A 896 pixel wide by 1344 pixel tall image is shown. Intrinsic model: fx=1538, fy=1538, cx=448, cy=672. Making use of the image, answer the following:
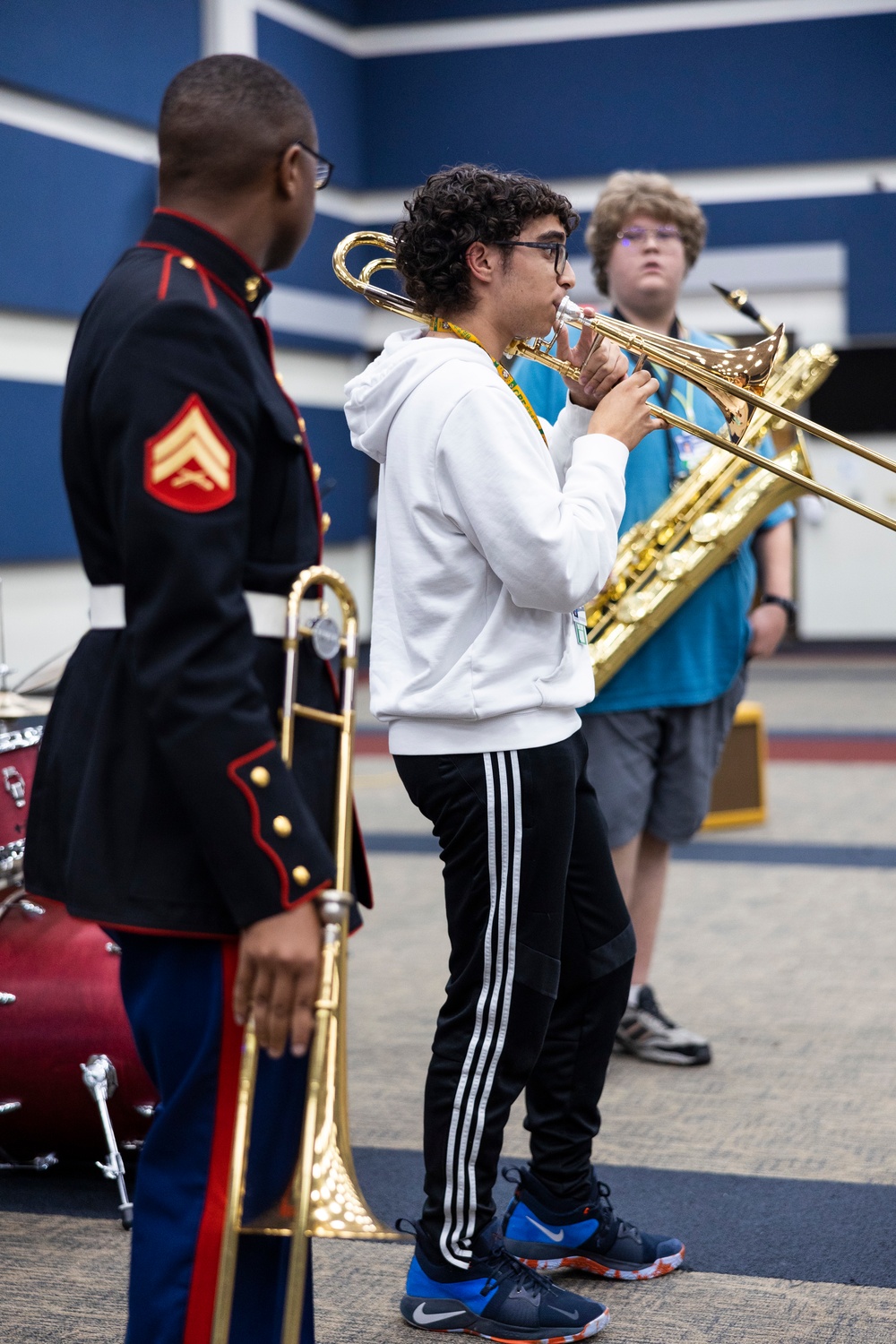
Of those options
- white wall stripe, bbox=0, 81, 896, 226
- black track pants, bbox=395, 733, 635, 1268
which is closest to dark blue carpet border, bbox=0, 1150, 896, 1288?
black track pants, bbox=395, 733, 635, 1268

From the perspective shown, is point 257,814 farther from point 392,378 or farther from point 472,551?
point 392,378

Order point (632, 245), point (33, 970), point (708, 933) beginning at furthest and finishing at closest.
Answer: point (708, 933) → point (632, 245) → point (33, 970)

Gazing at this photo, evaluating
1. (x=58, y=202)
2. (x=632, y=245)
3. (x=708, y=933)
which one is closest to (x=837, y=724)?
(x=708, y=933)

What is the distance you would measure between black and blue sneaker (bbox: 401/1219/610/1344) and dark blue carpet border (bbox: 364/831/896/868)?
3.28m

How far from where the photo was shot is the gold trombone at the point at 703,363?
2535mm

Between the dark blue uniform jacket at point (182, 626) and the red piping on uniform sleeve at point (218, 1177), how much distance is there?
0.10 m

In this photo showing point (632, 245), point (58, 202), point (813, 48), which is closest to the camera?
point (632, 245)

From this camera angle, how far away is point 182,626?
5.01 feet

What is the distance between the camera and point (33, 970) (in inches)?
115

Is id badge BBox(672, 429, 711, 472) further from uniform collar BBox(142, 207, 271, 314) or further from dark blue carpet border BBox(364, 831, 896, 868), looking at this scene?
dark blue carpet border BBox(364, 831, 896, 868)

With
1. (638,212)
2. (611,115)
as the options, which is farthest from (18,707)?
(611,115)

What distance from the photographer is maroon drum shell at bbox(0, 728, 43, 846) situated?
2.96 m

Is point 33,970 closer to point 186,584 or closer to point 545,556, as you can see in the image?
point 545,556

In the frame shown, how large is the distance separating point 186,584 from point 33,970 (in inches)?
64.6
